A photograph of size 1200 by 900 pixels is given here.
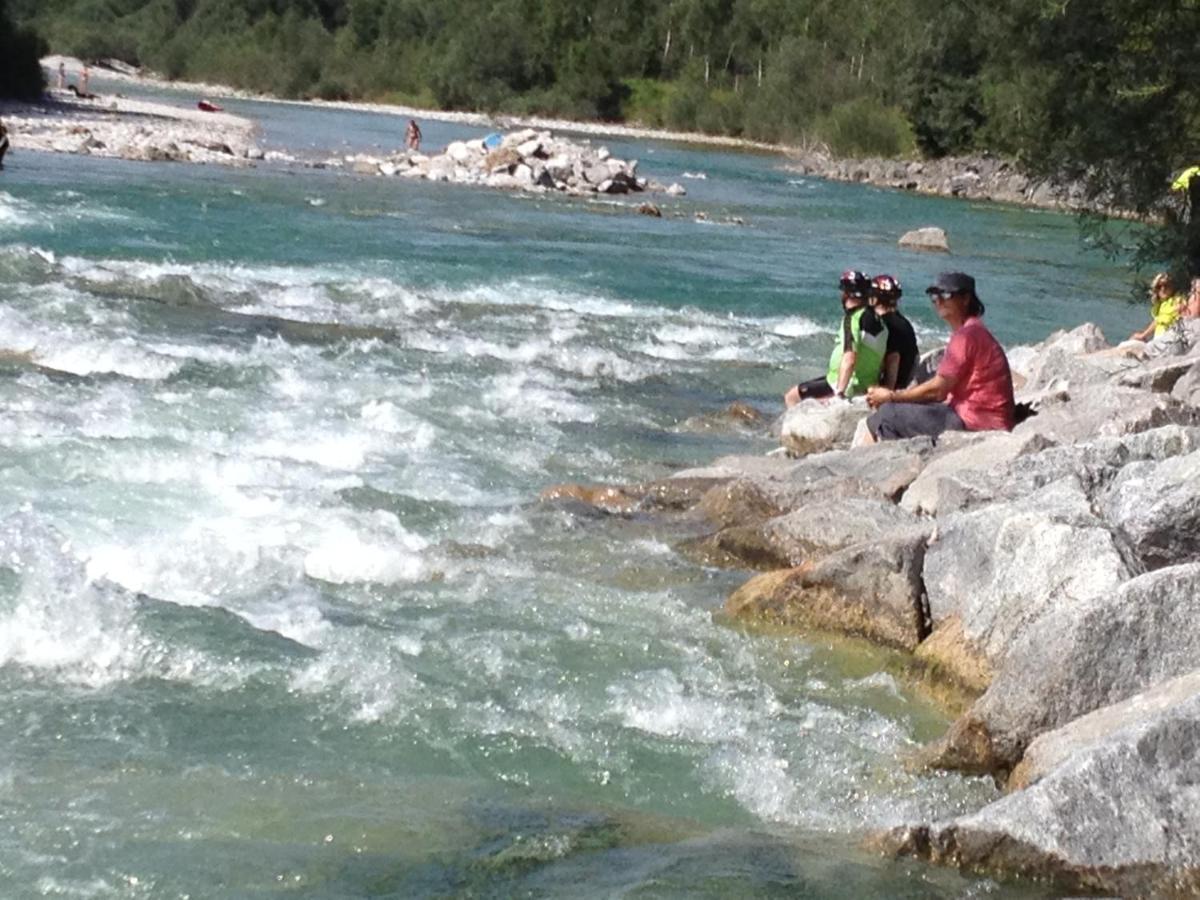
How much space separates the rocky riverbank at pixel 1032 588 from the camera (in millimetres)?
5945

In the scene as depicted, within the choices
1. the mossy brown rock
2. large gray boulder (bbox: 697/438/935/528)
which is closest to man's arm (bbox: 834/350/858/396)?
large gray boulder (bbox: 697/438/935/528)

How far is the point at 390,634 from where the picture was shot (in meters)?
8.53

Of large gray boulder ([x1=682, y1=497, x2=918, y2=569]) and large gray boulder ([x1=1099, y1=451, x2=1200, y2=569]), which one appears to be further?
large gray boulder ([x1=682, y1=497, x2=918, y2=569])

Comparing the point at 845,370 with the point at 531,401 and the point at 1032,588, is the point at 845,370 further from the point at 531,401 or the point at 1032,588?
the point at 1032,588

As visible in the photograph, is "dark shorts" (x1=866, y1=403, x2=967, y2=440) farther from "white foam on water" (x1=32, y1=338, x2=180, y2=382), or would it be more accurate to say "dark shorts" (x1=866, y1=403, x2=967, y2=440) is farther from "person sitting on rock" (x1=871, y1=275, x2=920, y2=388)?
"white foam on water" (x1=32, y1=338, x2=180, y2=382)

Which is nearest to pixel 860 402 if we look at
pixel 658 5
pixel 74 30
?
pixel 658 5

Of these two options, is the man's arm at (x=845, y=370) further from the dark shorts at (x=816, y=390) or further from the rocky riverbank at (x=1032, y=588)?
the rocky riverbank at (x=1032, y=588)

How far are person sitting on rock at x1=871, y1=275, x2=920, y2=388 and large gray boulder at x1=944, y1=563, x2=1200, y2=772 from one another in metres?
6.34

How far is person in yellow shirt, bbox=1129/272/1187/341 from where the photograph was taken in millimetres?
15844

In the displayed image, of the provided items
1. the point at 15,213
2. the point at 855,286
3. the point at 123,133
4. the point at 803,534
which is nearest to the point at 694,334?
the point at 855,286

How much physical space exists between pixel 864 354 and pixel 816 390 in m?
1.29

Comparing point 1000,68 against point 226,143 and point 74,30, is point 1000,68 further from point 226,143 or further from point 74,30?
point 74,30

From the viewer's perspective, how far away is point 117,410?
1323 cm

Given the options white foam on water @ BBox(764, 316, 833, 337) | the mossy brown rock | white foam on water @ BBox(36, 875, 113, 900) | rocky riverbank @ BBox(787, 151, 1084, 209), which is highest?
rocky riverbank @ BBox(787, 151, 1084, 209)
